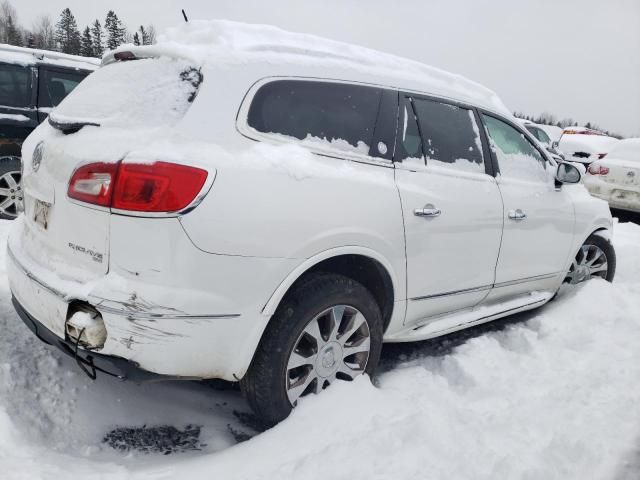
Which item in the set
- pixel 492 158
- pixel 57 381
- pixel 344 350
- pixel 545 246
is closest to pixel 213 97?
pixel 344 350

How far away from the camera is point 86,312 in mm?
2080

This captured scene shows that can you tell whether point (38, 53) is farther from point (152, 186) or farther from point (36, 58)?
point (152, 186)

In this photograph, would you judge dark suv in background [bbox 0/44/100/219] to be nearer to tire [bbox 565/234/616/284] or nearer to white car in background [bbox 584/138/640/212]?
tire [bbox 565/234/616/284]

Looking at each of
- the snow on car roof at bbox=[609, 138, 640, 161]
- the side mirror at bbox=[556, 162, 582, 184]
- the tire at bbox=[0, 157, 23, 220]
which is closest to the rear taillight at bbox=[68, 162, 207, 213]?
the side mirror at bbox=[556, 162, 582, 184]

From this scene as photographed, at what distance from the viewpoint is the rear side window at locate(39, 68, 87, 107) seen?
5.56m

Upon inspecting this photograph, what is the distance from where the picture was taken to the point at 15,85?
542 cm

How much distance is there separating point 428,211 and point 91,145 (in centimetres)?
165

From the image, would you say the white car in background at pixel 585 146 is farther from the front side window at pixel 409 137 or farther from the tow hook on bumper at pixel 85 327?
the tow hook on bumper at pixel 85 327

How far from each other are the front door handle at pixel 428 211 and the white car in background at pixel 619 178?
704 cm

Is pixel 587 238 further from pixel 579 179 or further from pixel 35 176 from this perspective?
pixel 35 176

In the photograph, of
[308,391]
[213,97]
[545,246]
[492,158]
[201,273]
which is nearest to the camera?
[201,273]

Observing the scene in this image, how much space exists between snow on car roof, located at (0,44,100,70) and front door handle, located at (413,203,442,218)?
488cm

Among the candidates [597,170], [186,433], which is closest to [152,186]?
[186,433]

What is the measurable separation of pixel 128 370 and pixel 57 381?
0.84m
